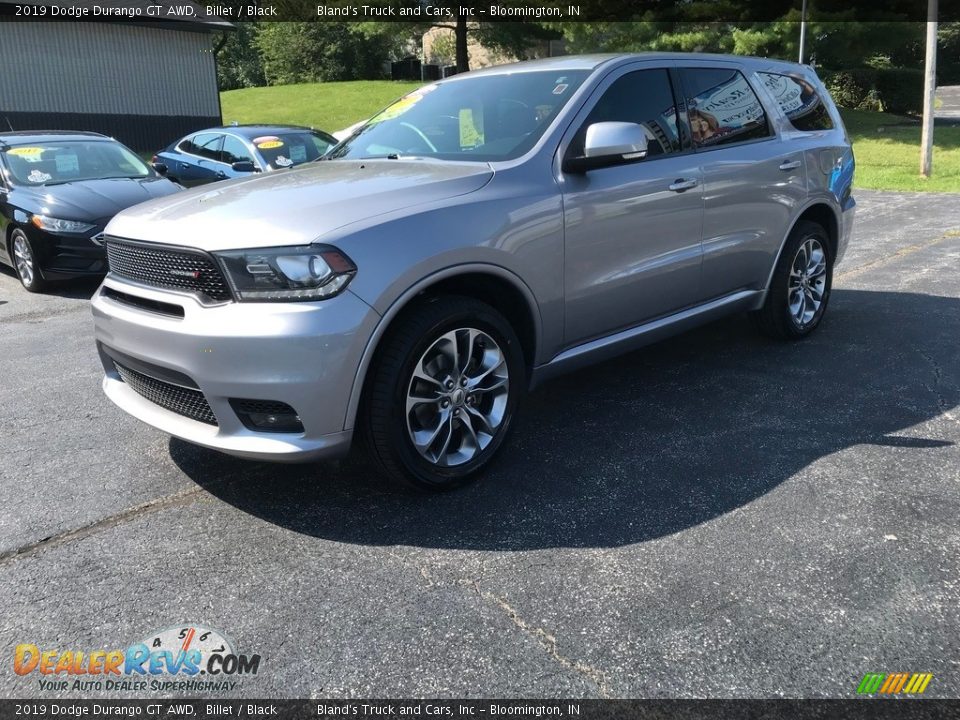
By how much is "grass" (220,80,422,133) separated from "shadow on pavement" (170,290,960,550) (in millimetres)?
29324

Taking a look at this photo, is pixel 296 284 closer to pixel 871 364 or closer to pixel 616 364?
pixel 616 364

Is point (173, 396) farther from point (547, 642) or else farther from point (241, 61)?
point (241, 61)

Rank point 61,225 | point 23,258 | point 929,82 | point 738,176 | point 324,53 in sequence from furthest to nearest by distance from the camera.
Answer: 1. point 324,53
2. point 929,82
3. point 23,258
4. point 61,225
5. point 738,176

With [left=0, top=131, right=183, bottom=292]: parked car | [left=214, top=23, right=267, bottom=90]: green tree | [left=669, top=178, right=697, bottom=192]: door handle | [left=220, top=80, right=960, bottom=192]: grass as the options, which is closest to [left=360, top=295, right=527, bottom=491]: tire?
[left=669, top=178, right=697, bottom=192]: door handle

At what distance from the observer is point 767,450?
377 cm

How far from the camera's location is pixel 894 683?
226 cm

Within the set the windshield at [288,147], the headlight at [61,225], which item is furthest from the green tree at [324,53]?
the headlight at [61,225]

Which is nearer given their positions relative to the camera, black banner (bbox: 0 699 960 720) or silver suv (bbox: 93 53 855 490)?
black banner (bbox: 0 699 960 720)

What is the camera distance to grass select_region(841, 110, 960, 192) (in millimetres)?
14922

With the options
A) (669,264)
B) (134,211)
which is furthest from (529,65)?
(134,211)

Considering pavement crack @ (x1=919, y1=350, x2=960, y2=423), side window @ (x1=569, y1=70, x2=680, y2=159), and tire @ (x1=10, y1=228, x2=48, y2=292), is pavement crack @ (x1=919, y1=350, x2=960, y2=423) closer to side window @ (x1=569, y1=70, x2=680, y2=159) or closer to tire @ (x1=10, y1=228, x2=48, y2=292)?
side window @ (x1=569, y1=70, x2=680, y2=159)

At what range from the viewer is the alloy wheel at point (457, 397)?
3232 mm

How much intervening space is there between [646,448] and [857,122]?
Result: 26.2 meters

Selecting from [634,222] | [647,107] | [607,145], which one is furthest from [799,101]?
[607,145]
